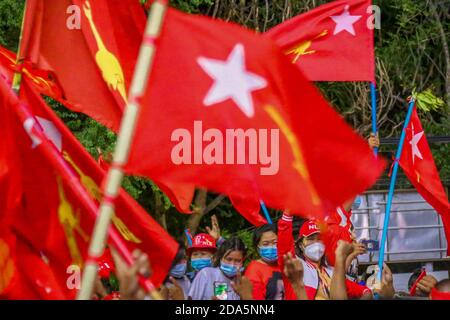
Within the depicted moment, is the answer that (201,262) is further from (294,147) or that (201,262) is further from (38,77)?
(294,147)

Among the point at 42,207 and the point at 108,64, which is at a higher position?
the point at 108,64

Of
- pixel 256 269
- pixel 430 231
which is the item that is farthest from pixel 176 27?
pixel 430 231

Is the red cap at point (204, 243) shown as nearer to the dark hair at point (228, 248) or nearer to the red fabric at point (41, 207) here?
the dark hair at point (228, 248)

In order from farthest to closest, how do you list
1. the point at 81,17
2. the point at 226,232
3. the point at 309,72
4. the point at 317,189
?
the point at 226,232, the point at 309,72, the point at 81,17, the point at 317,189

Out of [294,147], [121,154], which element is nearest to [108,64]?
[294,147]

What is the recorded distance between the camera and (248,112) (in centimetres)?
589

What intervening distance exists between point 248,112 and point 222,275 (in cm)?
391

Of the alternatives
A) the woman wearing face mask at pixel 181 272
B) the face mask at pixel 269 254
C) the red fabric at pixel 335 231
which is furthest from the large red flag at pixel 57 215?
the face mask at pixel 269 254

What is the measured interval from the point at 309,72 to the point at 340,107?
7.53 meters

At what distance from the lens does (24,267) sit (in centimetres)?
685

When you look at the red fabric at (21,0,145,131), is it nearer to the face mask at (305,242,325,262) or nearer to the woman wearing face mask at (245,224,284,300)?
the woman wearing face mask at (245,224,284,300)

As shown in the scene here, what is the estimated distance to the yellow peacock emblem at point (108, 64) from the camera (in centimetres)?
859
